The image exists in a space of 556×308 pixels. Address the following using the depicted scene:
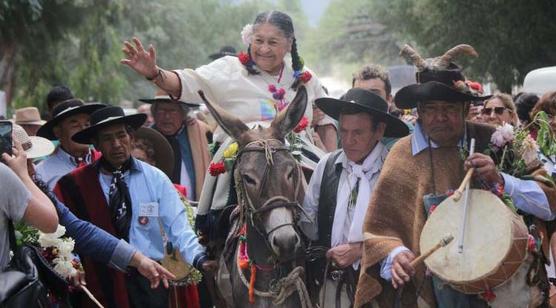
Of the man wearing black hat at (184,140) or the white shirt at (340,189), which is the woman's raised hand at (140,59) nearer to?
the white shirt at (340,189)

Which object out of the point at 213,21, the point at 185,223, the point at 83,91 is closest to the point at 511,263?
the point at 185,223

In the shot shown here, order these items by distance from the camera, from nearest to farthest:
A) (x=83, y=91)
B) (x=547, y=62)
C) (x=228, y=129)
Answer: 1. (x=228, y=129)
2. (x=547, y=62)
3. (x=83, y=91)

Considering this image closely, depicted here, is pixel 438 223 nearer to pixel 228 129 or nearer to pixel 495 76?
pixel 228 129

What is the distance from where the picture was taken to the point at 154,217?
294 inches

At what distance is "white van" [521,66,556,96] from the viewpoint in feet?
37.2

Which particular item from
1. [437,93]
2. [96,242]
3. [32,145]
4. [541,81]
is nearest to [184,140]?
[32,145]

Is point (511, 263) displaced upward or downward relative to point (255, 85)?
downward

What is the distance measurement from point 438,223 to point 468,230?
0.19 m

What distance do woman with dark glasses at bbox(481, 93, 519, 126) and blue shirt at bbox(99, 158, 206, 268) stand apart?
3.99 m

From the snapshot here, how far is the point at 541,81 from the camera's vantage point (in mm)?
11523

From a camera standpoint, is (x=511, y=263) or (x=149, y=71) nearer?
(x=511, y=263)

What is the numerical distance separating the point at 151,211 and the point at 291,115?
1.41m

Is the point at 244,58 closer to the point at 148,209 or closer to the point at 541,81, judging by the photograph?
the point at 148,209

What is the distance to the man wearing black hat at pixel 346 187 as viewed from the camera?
6.66 metres
